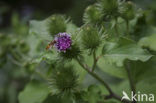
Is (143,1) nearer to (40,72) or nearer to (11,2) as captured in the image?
(40,72)

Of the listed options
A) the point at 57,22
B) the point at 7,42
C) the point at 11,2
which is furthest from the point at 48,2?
the point at 57,22

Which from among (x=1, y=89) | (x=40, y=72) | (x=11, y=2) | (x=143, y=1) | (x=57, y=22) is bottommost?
(x=1, y=89)

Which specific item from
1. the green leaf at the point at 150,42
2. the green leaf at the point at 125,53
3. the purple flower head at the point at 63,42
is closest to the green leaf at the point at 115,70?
the green leaf at the point at 150,42

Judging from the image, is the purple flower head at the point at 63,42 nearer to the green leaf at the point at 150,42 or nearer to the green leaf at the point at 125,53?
the green leaf at the point at 125,53

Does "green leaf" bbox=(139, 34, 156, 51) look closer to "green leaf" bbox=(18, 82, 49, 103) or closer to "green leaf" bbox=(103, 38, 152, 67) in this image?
"green leaf" bbox=(103, 38, 152, 67)

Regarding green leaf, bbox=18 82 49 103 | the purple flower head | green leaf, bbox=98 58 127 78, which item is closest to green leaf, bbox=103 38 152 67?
the purple flower head

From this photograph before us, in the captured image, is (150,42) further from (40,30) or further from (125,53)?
(40,30)
